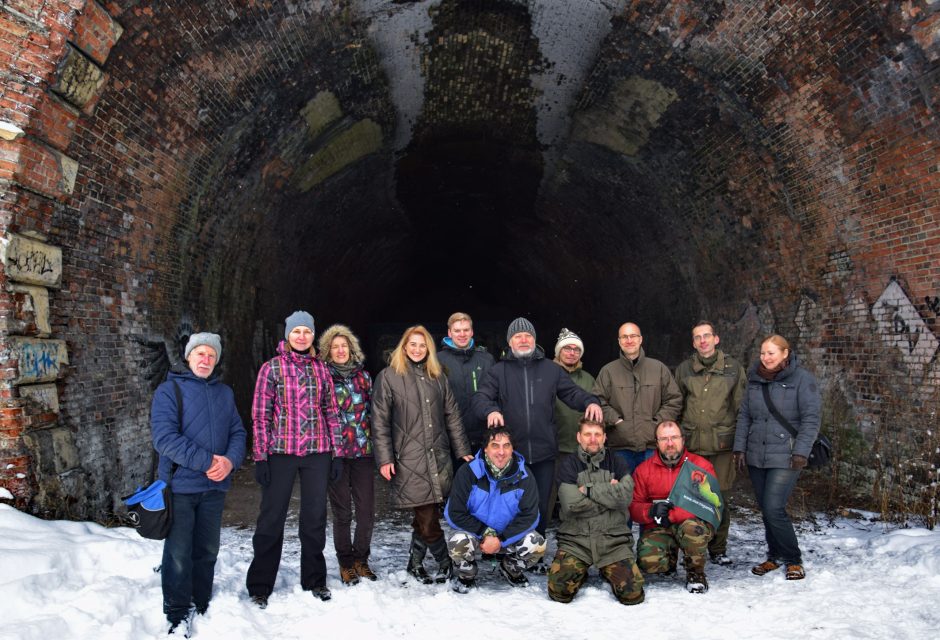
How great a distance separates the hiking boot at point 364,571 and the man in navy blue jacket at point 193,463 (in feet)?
3.36

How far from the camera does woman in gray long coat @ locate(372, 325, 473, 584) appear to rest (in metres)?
4.77

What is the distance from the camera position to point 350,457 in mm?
4734

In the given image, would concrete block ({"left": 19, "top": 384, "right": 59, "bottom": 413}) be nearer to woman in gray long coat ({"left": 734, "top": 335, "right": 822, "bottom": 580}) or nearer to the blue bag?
the blue bag

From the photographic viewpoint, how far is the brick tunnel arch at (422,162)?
5480 mm

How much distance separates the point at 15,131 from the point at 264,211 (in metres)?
4.40

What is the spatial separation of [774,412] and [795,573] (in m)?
1.10

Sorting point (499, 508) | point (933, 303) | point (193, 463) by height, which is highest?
point (933, 303)

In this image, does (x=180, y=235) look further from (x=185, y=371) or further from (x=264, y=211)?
(x=185, y=371)

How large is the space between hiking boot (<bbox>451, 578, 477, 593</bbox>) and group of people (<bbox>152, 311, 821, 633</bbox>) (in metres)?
0.02

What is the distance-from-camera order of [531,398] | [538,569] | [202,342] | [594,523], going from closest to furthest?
[202,342] → [594,523] → [538,569] → [531,398]

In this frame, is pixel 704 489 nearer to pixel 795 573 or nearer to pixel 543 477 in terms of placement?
pixel 795 573

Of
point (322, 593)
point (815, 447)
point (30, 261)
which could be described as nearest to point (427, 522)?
point (322, 593)

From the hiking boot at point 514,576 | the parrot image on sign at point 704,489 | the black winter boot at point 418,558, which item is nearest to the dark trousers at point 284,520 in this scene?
the black winter boot at point 418,558

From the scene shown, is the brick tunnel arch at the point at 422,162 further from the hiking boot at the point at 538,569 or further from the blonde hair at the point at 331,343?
the hiking boot at the point at 538,569
